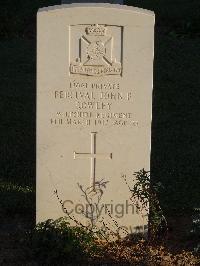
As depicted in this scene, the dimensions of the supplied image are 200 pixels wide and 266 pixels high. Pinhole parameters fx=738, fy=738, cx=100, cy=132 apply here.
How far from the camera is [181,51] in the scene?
12.8 metres

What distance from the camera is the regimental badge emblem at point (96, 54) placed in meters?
5.34

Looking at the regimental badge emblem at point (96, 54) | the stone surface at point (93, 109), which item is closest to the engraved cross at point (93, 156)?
the stone surface at point (93, 109)

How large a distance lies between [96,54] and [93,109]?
0.41 metres

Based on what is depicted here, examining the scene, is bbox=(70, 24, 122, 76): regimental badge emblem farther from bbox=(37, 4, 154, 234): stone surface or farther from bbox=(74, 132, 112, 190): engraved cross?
bbox=(74, 132, 112, 190): engraved cross

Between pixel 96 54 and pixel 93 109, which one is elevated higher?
pixel 96 54

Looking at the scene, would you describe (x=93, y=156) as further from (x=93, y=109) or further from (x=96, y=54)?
(x=96, y=54)

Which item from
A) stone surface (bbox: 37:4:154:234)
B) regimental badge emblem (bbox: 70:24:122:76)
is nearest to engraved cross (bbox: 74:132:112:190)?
stone surface (bbox: 37:4:154:234)

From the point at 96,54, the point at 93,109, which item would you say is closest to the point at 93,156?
the point at 93,109

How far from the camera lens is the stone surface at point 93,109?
209 inches

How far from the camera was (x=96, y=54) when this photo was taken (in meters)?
5.39

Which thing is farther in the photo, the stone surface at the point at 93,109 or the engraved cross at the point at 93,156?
the engraved cross at the point at 93,156

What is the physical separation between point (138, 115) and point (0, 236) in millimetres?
1460

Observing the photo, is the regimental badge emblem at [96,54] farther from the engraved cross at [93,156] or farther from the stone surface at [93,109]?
the engraved cross at [93,156]

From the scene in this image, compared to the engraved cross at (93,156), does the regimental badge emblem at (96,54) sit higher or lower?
higher
